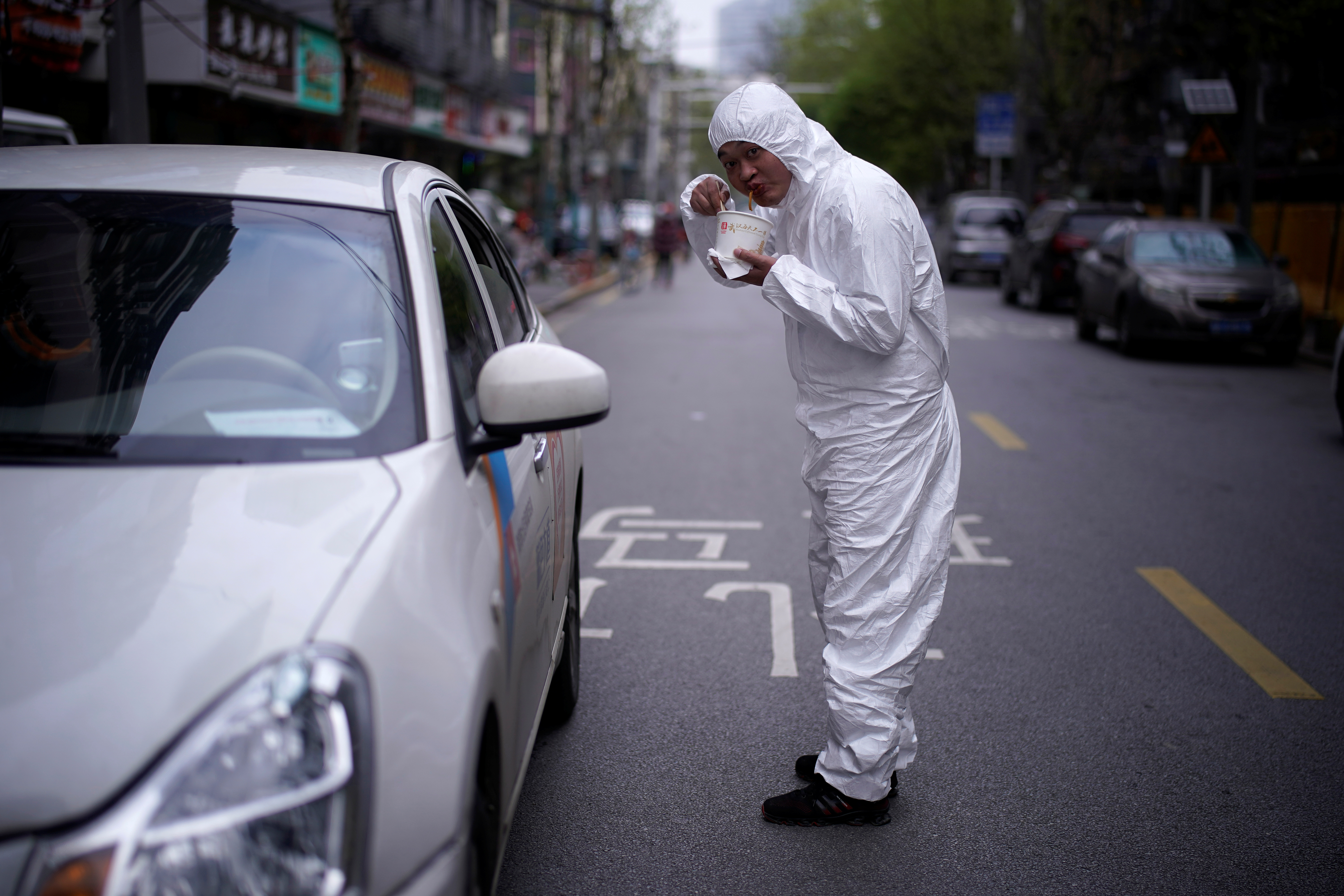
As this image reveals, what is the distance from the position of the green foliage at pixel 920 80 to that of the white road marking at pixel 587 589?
22.5 metres

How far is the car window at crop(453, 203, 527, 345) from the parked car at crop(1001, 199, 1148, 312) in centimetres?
1613

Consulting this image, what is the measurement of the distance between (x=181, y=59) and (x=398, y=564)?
52.1 feet

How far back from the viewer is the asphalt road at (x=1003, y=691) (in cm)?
313

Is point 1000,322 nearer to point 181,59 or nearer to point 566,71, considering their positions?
point 181,59

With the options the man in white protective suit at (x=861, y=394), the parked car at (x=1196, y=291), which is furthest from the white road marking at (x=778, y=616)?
the parked car at (x=1196, y=291)

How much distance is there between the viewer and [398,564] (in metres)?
1.94

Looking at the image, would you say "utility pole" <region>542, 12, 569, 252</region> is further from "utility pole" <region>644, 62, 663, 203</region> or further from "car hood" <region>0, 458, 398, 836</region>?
"car hood" <region>0, 458, 398, 836</region>

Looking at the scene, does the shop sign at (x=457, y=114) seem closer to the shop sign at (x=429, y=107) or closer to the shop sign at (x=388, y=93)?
the shop sign at (x=429, y=107)

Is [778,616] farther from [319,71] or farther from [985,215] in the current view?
[985,215]

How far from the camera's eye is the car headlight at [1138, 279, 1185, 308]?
13898 millimetres

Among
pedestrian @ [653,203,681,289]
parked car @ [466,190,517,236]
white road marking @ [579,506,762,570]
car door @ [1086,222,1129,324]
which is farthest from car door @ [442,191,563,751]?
pedestrian @ [653,203,681,289]

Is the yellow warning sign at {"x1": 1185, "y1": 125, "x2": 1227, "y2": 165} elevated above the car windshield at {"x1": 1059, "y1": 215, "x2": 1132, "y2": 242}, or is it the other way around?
the yellow warning sign at {"x1": 1185, "y1": 125, "x2": 1227, "y2": 165}

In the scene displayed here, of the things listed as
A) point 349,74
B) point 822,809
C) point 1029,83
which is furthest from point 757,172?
point 1029,83

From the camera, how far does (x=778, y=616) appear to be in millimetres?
5098
